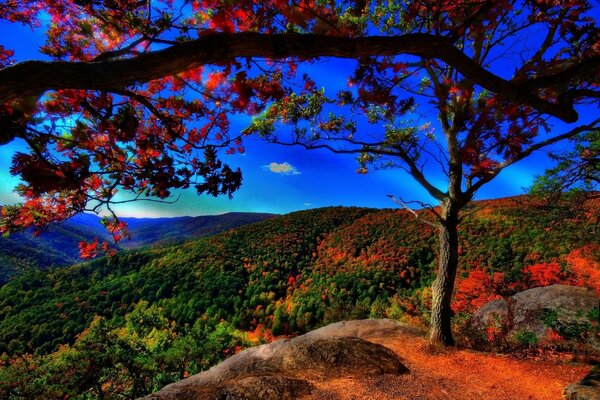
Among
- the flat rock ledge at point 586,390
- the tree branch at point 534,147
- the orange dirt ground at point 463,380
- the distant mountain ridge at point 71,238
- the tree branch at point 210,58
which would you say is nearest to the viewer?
the tree branch at point 210,58

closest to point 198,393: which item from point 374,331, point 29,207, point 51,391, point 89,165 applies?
point 89,165

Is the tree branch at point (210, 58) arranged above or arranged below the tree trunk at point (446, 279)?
above

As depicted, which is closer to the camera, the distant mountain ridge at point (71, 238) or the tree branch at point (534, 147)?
the tree branch at point (534, 147)

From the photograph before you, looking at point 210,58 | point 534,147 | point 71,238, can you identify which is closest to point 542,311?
point 534,147

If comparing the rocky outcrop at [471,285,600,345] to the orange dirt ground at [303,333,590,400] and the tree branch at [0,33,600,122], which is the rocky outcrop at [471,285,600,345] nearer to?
the orange dirt ground at [303,333,590,400]

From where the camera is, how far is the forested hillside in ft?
30.8

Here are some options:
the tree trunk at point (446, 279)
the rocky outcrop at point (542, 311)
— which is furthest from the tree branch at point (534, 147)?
the rocky outcrop at point (542, 311)

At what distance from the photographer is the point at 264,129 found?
6.86m

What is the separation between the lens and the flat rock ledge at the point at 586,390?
3.55 m

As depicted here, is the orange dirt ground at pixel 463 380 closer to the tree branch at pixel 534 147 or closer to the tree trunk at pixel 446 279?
the tree trunk at pixel 446 279

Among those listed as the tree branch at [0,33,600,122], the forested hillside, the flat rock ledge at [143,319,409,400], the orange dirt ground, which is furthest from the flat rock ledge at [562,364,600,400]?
the forested hillside

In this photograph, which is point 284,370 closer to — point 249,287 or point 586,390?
point 586,390

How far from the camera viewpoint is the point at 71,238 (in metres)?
110

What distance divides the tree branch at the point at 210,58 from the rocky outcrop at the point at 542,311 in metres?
5.94
